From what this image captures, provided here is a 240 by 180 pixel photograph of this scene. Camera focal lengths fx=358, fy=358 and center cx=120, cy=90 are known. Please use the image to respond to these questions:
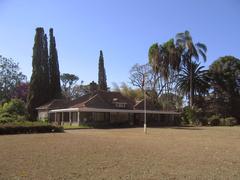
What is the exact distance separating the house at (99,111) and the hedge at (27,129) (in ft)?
46.6

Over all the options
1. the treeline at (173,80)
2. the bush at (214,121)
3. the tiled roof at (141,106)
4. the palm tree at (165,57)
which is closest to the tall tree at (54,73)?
the treeline at (173,80)

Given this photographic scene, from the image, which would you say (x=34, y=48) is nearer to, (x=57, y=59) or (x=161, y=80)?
(x=57, y=59)

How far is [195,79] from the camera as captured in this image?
6812cm

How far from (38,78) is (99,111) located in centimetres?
1452

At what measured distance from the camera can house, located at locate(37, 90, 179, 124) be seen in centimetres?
4950

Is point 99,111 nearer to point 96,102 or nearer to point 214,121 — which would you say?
point 96,102

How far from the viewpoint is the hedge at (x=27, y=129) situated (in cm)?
2980

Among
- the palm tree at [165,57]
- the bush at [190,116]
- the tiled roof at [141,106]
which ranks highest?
the palm tree at [165,57]

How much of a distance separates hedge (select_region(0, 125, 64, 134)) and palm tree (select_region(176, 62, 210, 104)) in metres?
39.5

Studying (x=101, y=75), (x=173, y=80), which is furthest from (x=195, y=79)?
(x=101, y=75)

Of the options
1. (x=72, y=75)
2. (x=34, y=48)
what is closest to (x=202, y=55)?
(x=34, y=48)

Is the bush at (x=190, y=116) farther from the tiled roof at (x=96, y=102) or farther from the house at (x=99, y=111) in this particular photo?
the tiled roof at (x=96, y=102)

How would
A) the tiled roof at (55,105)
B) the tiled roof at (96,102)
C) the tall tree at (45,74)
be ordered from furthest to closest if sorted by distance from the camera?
the tall tree at (45,74) < the tiled roof at (55,105) < the tiled roof at (96,102)

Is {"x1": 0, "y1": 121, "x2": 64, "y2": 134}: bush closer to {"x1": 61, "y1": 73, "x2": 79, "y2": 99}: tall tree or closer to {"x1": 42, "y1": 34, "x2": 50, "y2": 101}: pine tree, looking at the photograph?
{"x1": 42, "y1": 34, "x2": 50, "y2": 101}: pine tree
